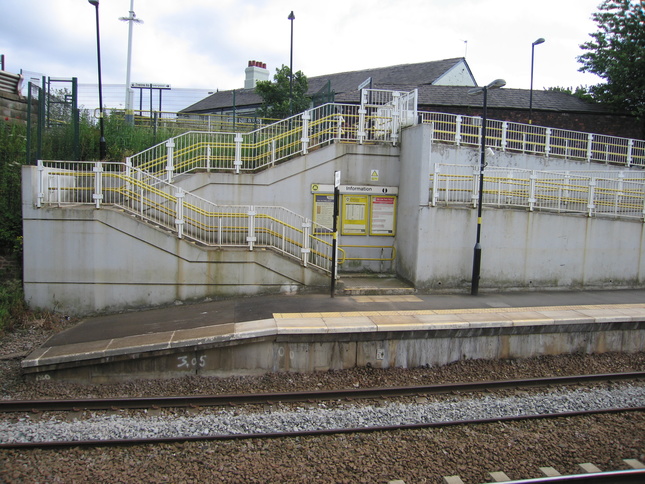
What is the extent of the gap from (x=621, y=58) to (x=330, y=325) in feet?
73.0

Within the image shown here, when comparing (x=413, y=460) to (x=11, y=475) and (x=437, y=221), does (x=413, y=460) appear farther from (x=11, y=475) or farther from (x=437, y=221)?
(x=437, y=221)

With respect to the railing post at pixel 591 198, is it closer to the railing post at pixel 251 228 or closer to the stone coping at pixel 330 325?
the stone coping at pixel 330 325

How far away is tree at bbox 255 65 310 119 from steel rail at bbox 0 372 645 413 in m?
17.8

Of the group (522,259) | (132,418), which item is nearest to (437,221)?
(522,259)

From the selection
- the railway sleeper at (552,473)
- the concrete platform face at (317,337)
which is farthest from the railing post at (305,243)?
the railway sleeper at (552,473)

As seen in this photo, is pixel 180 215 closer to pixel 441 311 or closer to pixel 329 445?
pixel 441 311

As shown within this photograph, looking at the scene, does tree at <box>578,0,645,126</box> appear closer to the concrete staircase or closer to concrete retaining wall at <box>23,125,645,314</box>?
concrete retaining wall at <box>23,125,645,314</box>

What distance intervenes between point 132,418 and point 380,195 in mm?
9100

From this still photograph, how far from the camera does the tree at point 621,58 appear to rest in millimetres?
23094

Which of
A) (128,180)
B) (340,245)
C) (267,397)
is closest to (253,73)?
(340,245)

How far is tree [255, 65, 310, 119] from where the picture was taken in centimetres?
2391

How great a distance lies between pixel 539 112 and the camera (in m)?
23.9

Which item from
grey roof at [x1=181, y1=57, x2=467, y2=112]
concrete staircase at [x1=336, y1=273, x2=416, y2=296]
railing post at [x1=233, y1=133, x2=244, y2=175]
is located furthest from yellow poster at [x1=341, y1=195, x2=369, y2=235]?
grey roof at [x1=181, y1=57, x2=467, y2=112]

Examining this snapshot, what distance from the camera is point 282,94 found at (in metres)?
24.2
